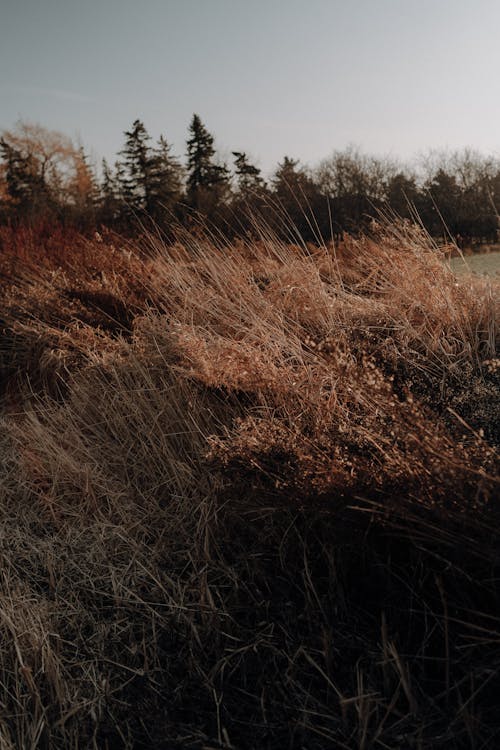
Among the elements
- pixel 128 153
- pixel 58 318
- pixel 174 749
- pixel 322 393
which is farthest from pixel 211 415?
pixel 128 153

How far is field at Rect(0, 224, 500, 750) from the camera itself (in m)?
1.75

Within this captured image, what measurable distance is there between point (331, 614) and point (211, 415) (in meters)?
1.22

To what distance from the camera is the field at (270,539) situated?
175 centimetres

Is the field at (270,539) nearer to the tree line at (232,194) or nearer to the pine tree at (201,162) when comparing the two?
the tree line at (232,194)

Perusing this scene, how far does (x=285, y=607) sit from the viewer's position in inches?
83.6

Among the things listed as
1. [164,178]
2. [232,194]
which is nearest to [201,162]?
[164,178]

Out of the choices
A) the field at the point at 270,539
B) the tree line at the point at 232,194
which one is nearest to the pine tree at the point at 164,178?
the tree line at the point at 232,194

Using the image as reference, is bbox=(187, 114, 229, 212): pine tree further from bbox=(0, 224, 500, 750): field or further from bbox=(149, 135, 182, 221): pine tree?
bbox=(0, 224, 500, 750): field

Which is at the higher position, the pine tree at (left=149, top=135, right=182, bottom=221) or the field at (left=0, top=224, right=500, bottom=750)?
the pine tree at (left=149, top=135, right=182, bottom=221)

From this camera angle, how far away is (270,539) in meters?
2.38

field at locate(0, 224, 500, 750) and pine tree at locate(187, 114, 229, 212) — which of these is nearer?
field at locate(0, 224, 500, 750)

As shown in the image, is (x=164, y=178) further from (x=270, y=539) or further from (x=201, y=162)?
(x=270, y=539)

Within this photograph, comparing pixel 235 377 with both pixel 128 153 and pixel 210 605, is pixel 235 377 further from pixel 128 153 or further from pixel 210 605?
pixel 128 153

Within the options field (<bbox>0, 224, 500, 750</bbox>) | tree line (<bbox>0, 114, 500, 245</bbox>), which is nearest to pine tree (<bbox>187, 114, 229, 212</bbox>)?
tree line (<bbox>0, 114, 500, 245</bbox>)
